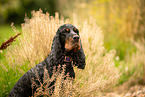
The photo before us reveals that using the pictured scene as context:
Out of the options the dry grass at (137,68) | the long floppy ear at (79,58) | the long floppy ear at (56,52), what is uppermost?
the long floppy ear at (56,52)

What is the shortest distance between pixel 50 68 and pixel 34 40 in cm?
77

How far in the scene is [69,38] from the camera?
2.13 metres

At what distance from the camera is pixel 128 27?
5.35 metres

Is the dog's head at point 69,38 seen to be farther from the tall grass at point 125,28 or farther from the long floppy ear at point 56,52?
the tall grass at point 125,28

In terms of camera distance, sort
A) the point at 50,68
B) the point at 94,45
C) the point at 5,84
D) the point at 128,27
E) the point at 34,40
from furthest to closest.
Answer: the point at 128,27 < the point at 94,45 < the point at 34,40 < the point at 5,84 < the point at 50,68

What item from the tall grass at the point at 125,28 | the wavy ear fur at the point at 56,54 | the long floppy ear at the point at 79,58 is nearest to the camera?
the wavy ear fur at the point at 56,54

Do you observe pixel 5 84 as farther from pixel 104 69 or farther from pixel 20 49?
pixel 104 69

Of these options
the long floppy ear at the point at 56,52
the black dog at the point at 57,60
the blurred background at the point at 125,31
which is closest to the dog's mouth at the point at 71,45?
the black dog at the point at 57,60

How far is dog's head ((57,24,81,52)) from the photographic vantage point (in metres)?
2.08

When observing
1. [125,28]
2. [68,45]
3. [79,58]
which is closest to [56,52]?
[68,45]

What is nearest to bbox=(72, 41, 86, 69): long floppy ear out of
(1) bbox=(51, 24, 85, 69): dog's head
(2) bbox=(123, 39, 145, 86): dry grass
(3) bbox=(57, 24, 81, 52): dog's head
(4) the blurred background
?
(1) bbox=(51, 24, 85, 69): dog's head

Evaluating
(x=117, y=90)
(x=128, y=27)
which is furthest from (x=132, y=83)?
(x=128, y=27)

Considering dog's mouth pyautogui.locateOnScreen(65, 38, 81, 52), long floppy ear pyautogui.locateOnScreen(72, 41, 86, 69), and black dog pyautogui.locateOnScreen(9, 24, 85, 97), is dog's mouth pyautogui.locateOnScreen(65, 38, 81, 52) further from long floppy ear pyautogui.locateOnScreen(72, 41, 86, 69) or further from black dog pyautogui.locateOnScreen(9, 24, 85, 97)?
long floppy ear pyautogui.locateOnScreen(72, 41, 86, 69)

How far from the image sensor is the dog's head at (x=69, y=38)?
208 centimetres
